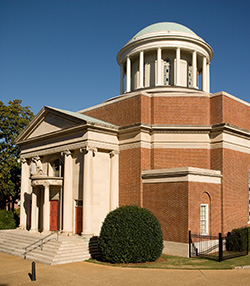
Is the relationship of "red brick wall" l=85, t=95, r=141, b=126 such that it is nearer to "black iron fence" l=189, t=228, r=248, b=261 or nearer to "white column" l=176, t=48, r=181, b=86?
"white column" l=176, t=48, r=181, b=86

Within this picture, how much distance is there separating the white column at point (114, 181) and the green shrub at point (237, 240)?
826 cm

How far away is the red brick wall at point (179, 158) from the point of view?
24.8 meters

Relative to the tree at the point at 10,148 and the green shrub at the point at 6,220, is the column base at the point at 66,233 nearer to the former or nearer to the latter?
the green shrub at the point at 6,220

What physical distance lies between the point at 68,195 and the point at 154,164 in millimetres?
6851

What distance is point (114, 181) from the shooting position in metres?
25.5

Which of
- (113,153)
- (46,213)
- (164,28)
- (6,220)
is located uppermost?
(164,28)

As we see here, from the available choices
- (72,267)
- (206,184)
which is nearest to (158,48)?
(206,184)

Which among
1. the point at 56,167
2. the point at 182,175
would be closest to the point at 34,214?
the point at 56,167

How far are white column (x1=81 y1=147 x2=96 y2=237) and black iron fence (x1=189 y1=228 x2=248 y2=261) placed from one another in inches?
276

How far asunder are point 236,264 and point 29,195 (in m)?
19.4

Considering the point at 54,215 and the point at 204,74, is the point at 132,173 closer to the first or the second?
the point at 54,215

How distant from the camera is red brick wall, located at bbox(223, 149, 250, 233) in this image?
23891 millimetres

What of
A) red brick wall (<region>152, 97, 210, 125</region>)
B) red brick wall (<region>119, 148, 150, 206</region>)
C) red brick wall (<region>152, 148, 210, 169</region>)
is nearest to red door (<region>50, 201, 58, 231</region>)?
red brick wall (<region>119, 148, 150, 206</region>)

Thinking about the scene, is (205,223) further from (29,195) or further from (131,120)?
(29,195)
